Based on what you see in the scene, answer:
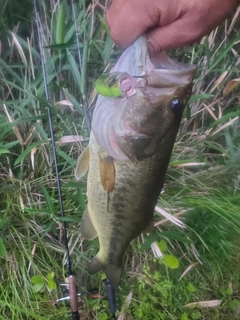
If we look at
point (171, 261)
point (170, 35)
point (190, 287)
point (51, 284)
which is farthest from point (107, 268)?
point (170, 35)

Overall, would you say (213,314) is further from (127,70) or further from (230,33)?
(127,70)

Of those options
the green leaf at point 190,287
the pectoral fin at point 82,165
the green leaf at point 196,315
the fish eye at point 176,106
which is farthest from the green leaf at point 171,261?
the fish eye at point 176,106

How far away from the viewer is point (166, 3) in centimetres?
108

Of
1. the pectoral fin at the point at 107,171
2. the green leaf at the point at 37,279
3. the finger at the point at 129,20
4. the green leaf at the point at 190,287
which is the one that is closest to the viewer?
the finger at the point at 129,20

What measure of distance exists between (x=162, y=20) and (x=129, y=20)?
10 centimetres

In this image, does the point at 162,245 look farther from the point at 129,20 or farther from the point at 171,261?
the point at 129,20

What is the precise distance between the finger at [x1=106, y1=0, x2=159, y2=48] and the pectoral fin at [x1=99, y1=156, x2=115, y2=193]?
1.30 feet


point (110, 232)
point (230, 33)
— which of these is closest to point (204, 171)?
point (230, 33)

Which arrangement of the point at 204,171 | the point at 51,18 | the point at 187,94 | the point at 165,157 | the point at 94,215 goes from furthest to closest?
the point at 204,171 < the point at 51,18 < the point at 94,215 < the point at 165,157 < the point at 187,94

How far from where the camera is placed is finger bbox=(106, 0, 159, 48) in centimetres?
107

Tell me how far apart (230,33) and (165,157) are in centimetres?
130

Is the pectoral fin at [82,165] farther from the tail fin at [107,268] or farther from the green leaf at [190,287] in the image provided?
the green leaf at [190,287]

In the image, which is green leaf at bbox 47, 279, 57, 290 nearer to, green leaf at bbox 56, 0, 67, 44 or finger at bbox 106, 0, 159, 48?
green leaf at bbox 56, 0, 67, 44

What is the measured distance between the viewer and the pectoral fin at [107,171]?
1372 millimetres
